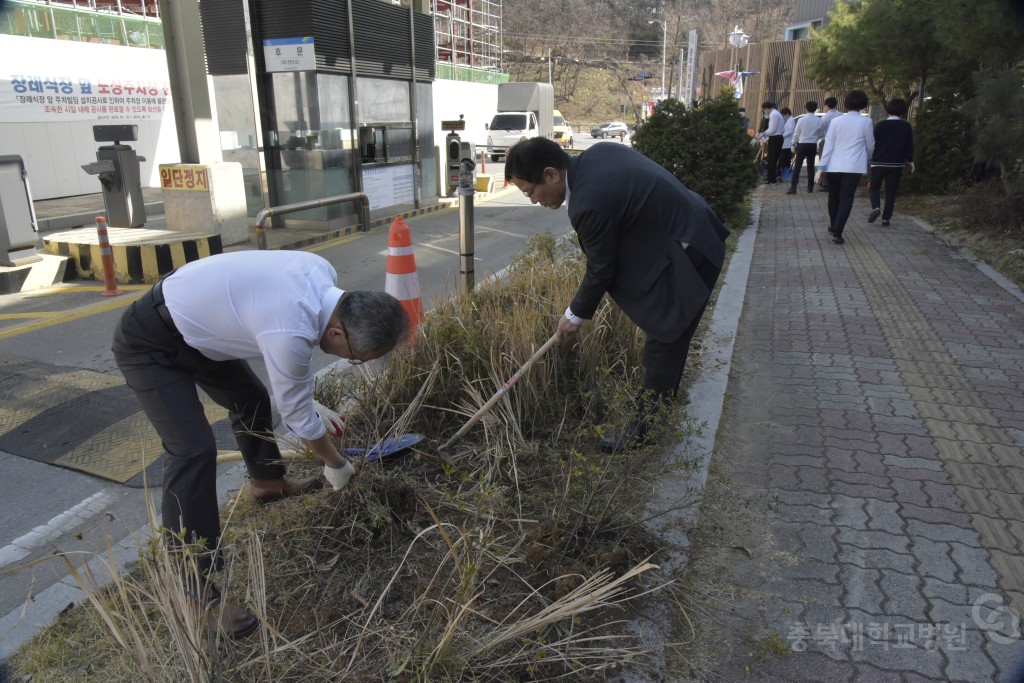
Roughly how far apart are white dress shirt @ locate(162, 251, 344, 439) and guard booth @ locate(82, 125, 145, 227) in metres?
8.05

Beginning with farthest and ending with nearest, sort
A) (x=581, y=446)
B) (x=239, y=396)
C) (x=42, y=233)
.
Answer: (x=42, y=233) < (x=581, y=446) < (x=239, y=396)

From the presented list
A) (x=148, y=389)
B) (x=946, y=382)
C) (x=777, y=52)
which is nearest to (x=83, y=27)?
(x=148, y=389)

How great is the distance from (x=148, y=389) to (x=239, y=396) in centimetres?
49

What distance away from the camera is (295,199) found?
36.8 ft

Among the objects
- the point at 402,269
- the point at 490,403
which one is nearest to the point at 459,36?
the point at 402,269

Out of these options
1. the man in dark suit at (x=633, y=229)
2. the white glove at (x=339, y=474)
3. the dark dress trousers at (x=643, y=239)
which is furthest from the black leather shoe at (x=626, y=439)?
the white glove at (x=339, y=474)

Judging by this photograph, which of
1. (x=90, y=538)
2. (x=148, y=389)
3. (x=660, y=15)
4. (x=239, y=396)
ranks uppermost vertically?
(x=660, y=15)

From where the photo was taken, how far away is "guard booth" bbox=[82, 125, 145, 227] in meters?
9.17

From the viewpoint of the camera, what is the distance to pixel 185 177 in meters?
9.11

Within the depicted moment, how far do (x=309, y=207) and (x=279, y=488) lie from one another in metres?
6.56

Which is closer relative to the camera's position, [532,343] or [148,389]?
[148,389]

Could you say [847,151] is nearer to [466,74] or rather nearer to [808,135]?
[808,135]

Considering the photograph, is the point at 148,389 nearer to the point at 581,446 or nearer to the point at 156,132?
the point at 581,446

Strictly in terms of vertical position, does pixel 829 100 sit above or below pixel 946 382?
above
